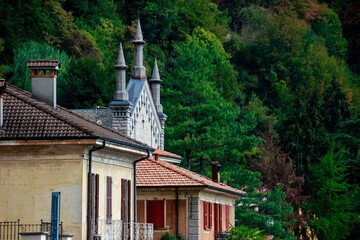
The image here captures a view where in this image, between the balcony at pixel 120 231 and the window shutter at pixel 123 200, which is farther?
the window shutter at pixel 123 200

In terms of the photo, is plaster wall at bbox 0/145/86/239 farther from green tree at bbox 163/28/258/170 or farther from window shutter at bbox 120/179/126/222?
green tree at bbox 163/28/258/170

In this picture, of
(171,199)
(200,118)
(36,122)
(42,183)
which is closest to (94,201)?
(42,183)

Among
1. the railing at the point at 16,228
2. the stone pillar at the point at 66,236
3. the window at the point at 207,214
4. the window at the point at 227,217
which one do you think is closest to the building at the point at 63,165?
the railing at the point at 16,228

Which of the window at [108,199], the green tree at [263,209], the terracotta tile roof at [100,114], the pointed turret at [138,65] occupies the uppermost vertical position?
the pointed turret at [138,65]

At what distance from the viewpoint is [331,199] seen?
124500 mm

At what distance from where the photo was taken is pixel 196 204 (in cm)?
7112

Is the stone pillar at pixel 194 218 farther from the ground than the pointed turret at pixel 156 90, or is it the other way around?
the pointed turret at pixel 156 90

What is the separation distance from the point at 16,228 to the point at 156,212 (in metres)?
19.7

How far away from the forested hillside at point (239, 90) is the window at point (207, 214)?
6.74 feet

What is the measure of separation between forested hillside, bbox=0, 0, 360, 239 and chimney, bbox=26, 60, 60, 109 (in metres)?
23.1

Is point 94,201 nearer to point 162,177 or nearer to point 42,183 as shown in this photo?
point 42,183

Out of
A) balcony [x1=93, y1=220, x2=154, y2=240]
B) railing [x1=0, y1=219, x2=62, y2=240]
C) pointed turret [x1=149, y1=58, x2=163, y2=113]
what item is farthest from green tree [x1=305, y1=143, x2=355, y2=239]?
railing [x1=0, y1=219, x2=62, y2=240]

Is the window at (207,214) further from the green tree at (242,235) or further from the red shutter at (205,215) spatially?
the green tree at (242,235)

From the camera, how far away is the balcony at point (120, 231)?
5414 centimetres
